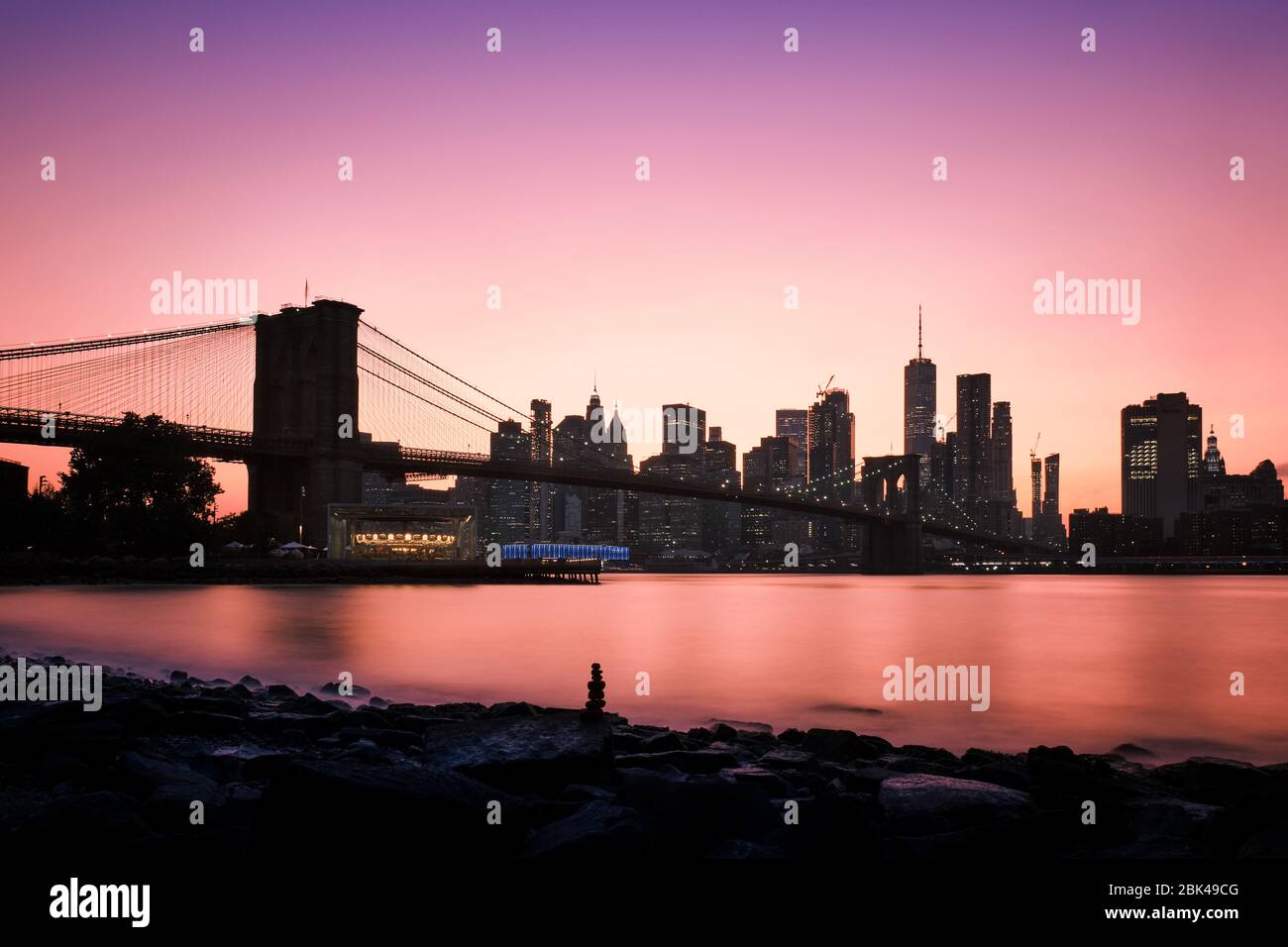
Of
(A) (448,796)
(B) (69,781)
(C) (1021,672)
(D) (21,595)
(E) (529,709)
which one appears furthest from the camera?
(D) (21,595)

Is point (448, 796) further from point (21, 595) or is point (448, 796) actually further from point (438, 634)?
point (21, 595)

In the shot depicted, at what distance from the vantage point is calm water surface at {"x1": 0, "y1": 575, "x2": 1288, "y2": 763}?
1556cm

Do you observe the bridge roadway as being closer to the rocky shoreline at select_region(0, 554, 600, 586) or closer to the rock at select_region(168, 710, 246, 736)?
the rocky shoreline at select_region(0, 554, 600, 586)

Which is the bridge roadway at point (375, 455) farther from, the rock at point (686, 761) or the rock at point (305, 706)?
the rock at point (686, 761)

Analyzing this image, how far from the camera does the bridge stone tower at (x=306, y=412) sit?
6975 cm

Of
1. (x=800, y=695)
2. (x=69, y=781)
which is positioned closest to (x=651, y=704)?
(x=800, y=695)

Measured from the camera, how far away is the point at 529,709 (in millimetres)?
10422

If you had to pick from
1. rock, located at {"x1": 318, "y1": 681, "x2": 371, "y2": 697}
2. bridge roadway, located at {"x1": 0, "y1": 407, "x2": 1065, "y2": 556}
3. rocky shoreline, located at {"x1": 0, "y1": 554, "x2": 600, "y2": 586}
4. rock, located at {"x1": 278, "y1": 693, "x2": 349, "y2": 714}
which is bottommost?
rocky shoreline, located at {"x1": 0, "y1": 554, "x2": 600, "y2": 586}

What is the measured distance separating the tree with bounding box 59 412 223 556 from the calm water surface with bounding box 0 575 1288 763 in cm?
1489

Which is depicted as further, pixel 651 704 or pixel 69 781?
pixel 651 704

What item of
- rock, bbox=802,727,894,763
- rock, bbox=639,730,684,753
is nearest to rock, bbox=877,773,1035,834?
rock, bbox=639,730,684,753

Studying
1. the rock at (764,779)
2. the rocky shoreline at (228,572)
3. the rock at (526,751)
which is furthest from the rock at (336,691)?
the rocky shoreline at (228,572)
